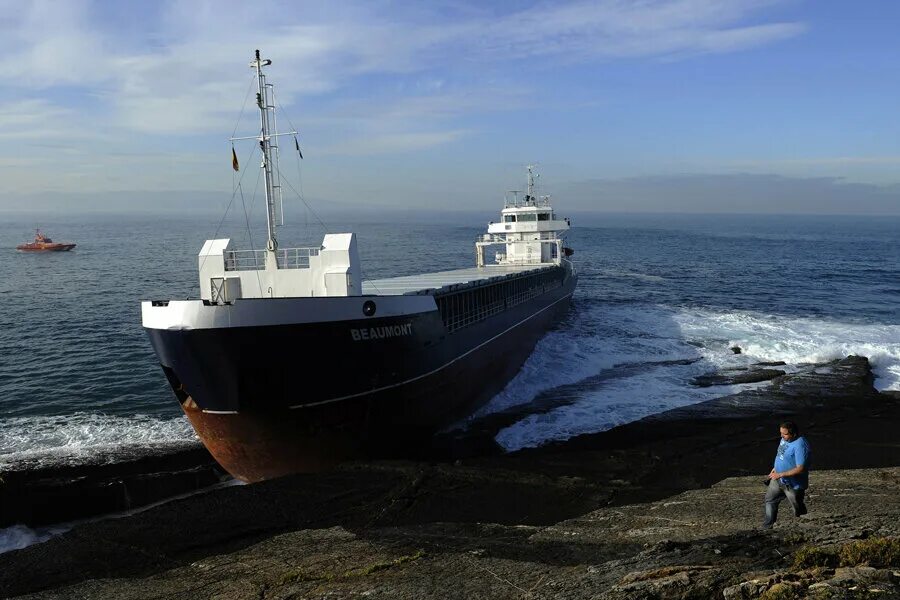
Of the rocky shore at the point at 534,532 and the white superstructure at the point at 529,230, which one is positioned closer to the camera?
the rocky shore at the point at 534,532

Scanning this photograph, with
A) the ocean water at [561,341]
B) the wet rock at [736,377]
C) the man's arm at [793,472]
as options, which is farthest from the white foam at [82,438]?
the wet rock at [736,377]

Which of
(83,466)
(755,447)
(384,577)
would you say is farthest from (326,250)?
(755,447)

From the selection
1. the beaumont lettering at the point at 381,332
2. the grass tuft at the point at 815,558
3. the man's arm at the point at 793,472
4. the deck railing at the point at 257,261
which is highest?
the deck railing at the point at 257,261

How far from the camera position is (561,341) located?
34312 mm

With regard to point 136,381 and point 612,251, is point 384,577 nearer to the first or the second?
point 136,381

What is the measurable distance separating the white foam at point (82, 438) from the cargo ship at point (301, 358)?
3641 millimetres

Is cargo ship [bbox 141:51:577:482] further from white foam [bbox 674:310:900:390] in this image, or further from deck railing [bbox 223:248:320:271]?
white foam [bbox 674:310:900:390]

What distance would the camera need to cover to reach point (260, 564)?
1049cm

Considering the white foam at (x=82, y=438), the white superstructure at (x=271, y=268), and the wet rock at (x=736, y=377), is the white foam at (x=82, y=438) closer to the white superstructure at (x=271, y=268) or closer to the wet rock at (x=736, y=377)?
the white superstructure at (x=271, y=268)

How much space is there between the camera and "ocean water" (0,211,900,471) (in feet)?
67.6

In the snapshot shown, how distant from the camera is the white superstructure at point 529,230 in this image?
4644 centimetres

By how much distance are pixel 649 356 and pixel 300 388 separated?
67.5 ft

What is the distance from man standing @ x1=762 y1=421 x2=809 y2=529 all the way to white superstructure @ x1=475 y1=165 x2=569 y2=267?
3695 centimetres

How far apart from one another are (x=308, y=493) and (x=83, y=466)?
21.9 feet
